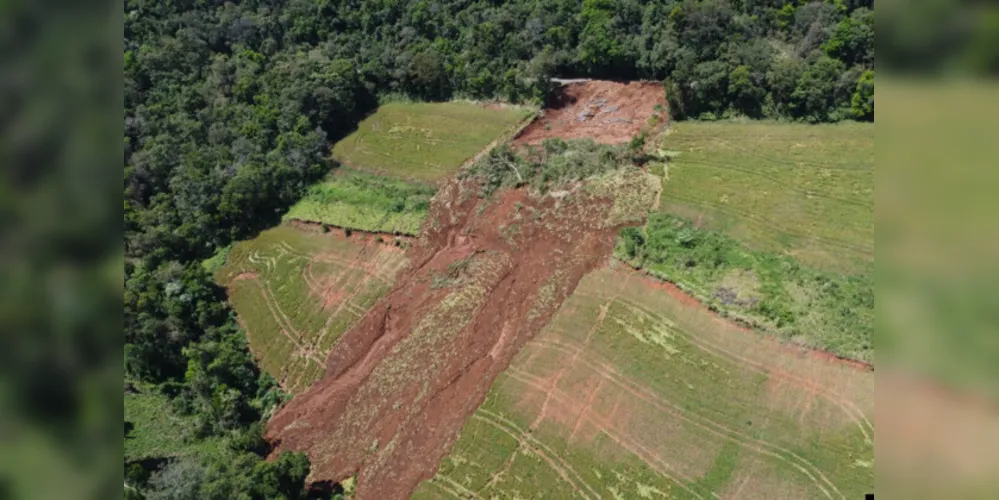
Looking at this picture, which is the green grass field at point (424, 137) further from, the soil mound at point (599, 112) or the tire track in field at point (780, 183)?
the tire track in field at point (780, 183)

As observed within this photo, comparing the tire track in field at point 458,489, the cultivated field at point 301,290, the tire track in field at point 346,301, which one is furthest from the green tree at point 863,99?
the tire track in field at point 458,489

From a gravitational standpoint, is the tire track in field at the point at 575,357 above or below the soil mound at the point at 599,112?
below

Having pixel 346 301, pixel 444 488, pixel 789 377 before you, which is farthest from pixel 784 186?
pixel 346 301

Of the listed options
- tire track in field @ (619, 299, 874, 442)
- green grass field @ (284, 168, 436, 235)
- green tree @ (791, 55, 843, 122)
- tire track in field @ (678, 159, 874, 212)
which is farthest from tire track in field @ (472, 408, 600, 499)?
green tree @ (791, 55, 843, 122)

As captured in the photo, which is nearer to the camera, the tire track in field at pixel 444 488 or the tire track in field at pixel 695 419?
the tire track in field at pixel 695 419

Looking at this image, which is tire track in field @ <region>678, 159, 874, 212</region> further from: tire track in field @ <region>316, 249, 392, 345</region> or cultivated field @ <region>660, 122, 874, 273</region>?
tire track in field @ <region>316, 249, 392, 345</region>

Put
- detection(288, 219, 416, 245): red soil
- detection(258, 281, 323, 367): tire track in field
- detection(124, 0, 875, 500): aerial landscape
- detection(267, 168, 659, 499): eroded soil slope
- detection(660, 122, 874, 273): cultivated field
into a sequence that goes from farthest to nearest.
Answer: detection(288, 219, 416, 245): red soil < detection(258, 281, 323, 367): tire track in field < detection(660, 122, 874, 273): cultivated field < detection(267, 168, 659, 499): eroded soil slope < detection(124, 0, 875, 500): aerial landscape

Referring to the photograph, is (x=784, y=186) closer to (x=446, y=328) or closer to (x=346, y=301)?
(x=446, y=328)
